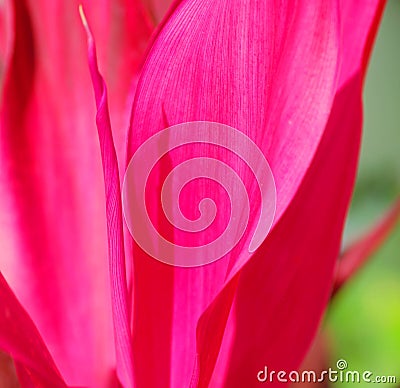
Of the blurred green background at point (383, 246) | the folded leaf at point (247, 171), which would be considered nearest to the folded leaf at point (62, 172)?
the folded leaf at point (247, 171)

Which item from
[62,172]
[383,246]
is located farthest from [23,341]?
[383,246]

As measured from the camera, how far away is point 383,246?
2.20 ft

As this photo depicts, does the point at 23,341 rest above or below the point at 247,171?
below

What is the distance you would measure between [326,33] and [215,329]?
0.97 ft

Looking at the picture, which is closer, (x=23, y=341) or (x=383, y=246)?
(x=23, y=341)

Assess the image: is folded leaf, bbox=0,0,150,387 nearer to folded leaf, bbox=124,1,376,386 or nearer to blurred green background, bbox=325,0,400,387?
folded leaf, bbox=124,1,376,386

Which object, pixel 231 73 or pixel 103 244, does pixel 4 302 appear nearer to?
pixel 103 244

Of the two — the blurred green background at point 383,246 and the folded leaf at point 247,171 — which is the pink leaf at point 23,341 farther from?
the blurred green background at point 383,246

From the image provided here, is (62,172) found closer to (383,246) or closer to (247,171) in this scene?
(247,171)

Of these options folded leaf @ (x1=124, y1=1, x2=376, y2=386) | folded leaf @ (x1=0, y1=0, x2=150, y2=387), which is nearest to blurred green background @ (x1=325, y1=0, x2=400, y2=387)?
folded leaf @ (x1=124, y1=1, x2=376, y2=386)

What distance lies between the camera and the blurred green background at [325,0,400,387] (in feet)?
2.10

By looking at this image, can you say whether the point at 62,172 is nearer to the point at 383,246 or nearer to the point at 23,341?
the point at 23,341

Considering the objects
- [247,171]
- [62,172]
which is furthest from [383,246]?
[62,172]

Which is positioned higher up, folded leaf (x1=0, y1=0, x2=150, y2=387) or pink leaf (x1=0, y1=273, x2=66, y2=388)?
folded leaf (x1=0, y1=0, x2=150, y2=387)
